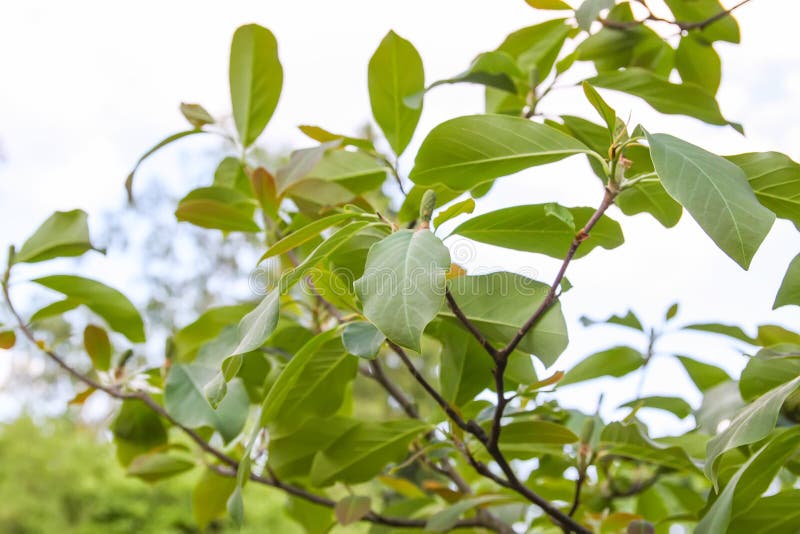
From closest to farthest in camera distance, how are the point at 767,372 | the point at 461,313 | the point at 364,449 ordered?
the point at 461,313 → the point at 767,372 → the point at 364,449

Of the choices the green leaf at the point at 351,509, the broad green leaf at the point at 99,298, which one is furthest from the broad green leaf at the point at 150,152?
the green leaf at the point at 351,509

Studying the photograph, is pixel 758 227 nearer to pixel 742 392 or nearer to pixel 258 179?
pixel 742 392

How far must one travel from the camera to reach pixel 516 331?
2.22 feet

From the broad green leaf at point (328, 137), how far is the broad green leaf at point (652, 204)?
12.4 inches

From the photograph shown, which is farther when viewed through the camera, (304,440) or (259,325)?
(304,440)

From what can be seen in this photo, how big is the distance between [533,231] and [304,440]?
1.23 ft

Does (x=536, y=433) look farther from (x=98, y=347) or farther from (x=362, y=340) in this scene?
(x=98, y=347)

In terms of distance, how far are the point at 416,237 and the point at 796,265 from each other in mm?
386

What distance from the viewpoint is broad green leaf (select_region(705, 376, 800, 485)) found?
1.87ft

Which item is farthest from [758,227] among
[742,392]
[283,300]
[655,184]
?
Answer: [283,300]

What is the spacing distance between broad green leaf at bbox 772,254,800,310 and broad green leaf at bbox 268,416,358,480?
472 mm

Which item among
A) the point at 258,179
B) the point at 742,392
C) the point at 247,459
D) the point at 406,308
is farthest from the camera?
the point at 258,179

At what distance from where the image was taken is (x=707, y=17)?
1040mm

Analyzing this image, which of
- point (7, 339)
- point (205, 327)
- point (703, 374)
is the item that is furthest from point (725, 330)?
point (7, 339)
